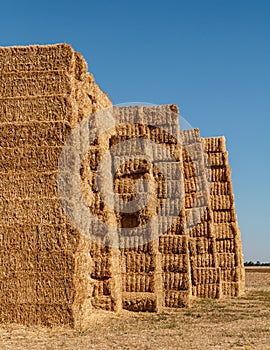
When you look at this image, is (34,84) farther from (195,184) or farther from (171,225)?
(195,184)

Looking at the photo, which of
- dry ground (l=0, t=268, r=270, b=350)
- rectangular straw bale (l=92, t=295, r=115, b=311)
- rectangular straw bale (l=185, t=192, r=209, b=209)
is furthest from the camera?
rectangular straw bale (l=185, t=192, r=209, b=209)

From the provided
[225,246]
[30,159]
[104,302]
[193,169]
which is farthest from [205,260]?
[30,159]

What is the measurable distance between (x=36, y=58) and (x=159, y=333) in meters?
7.52

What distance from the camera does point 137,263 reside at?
1756 cm

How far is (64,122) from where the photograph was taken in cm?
1416

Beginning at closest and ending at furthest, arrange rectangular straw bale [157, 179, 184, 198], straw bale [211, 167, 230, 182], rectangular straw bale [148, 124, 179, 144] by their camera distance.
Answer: rectangular straw bale [148, 124, 179, 144]
rectangular straw bale [157, 179, 184, 198]
straw bale [211, 167, 230, 182]

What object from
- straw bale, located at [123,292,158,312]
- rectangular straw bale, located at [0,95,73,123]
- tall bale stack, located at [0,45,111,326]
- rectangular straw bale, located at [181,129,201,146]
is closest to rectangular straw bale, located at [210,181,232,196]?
rectangular straw bale, located at [181,129,201,146]

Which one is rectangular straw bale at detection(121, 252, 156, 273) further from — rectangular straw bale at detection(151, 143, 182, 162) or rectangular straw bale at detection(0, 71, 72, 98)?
rectangular straw bale at detection(0, 71, 72, 98)

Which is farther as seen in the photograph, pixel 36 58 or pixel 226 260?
pixel 226 260

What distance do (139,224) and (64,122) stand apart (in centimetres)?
477

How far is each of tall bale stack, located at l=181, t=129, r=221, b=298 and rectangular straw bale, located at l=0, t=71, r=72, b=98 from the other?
33.4 ft

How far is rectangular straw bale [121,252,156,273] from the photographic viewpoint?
57.4 ft

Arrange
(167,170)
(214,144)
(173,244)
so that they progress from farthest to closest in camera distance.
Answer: (214,144), (173,244), (167,170)

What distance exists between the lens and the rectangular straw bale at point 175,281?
62.2 feet
